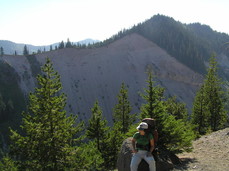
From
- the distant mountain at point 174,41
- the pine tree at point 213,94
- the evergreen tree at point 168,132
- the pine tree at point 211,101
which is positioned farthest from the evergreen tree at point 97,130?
the distant mountain at point 174,41

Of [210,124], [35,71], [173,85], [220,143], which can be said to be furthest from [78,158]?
[173,85]

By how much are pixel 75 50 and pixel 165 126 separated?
10098cm

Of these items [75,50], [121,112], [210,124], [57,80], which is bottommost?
[210,124]

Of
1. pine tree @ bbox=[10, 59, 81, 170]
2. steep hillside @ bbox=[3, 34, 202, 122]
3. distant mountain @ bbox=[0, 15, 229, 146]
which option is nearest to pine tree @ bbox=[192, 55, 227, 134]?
pine tree @ bbox=[10, 59, 81, 170]

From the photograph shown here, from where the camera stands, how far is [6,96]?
75.6 metres

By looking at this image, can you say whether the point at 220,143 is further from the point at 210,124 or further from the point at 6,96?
the point at 6,96

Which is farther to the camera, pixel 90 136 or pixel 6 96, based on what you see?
pixel 6 96

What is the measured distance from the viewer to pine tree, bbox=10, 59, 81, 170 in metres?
13.7

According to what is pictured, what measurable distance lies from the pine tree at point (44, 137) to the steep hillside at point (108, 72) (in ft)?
209

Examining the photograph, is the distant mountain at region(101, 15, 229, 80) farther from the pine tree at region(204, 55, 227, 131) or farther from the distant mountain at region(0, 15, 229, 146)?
the pine tree at region(204, 55, 227, 131)

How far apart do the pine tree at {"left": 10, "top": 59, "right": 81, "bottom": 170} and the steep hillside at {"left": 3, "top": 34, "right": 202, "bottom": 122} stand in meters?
63.6

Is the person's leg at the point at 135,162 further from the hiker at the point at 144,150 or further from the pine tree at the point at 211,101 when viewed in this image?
the pine tree at the point at 211,101

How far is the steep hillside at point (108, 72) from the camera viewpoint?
3420 inches

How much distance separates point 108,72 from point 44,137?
8834 centimetres
